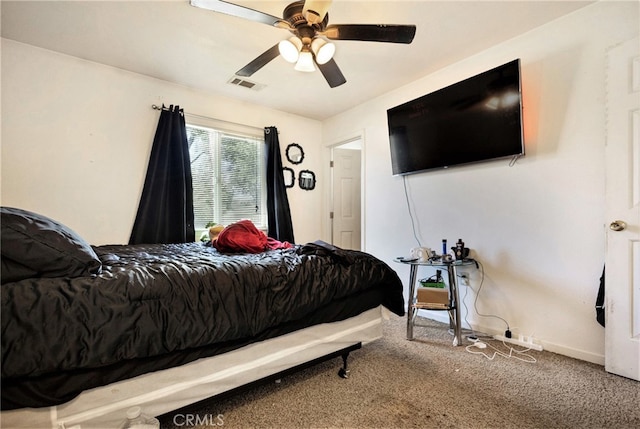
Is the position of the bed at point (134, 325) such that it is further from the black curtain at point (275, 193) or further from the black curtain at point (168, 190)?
the black curtain at point (275, 193)

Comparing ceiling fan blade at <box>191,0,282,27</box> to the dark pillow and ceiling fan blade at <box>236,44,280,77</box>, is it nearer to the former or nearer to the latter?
ceiling fan blade at <box>236,44,280,77</box>

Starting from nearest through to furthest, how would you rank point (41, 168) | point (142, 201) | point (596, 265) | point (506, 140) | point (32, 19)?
point (596, 265) → point (32, 19) → point (506, 140) → point (41, 168) → point (142, 201)

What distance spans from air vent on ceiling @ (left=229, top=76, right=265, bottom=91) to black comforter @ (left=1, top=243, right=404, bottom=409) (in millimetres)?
2221

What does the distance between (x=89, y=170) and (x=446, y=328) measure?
144 inches

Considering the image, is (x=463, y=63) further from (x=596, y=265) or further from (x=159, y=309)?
(x=159, y=309)

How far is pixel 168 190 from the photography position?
305cm

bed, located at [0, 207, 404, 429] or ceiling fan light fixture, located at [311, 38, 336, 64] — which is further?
ceiling fan light fixture, located at [311, 38, 336, 64]

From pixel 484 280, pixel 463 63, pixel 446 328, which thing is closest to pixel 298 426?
pixel 446 328

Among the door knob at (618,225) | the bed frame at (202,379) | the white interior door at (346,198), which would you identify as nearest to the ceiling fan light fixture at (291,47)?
the bed frame at (202,379)

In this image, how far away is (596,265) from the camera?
79.2 inches

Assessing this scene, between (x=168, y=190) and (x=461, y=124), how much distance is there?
9.72 feet

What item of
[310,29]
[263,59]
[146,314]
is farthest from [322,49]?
[146,314]

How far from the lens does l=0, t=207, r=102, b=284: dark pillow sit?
1.04m

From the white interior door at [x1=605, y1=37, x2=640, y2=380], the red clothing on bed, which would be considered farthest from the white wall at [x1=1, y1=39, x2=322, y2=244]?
the white interior door at [x1=605, y1=37, x2=640, y2=380]
